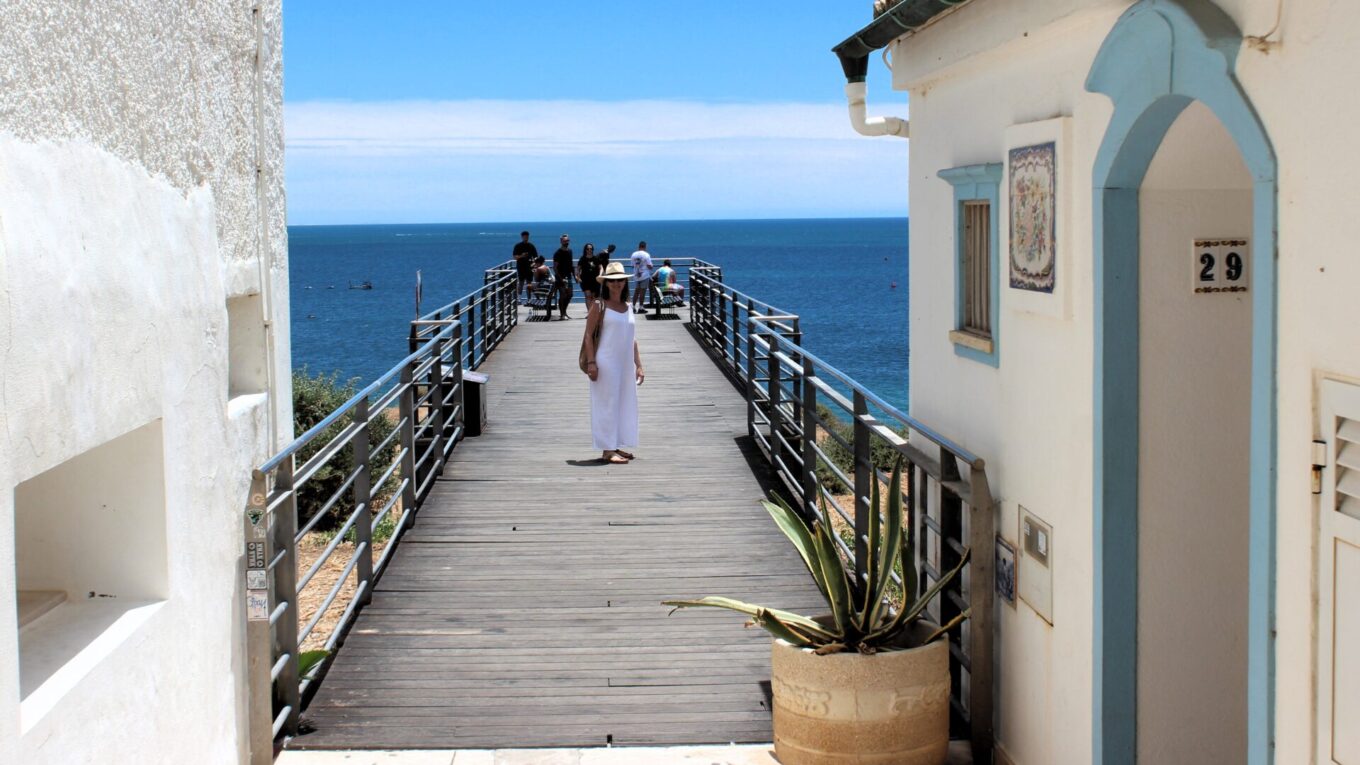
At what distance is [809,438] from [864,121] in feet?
7.26

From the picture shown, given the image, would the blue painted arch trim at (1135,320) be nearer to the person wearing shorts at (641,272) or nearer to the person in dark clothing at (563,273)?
the person wearing shorts at (641,272)

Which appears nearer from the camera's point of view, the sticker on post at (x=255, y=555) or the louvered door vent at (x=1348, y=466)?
the louvered door vent at (x=1348, y=466)

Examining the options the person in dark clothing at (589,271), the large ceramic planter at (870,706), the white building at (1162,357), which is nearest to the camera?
the white building at (1162,357)

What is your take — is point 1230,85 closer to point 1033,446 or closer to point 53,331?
point 1033,446

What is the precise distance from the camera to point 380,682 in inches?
267

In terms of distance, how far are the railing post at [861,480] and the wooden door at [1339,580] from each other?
4.12 m

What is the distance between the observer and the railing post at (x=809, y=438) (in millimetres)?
9188

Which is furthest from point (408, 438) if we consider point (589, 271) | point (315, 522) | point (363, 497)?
point (589, 271)

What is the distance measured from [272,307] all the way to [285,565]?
117cm

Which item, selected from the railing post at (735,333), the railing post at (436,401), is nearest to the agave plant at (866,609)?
the railing post at (436,401)

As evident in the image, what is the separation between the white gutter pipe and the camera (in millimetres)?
7785

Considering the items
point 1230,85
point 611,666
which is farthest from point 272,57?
point 1230,85

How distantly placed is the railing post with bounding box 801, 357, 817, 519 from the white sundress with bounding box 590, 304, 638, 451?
190 centimetres

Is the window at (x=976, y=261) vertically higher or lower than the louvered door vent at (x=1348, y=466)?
higher
